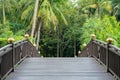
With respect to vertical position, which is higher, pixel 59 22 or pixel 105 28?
pixel 59 22

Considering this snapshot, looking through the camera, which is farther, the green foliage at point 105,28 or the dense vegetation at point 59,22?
the dense vegetation at point 59,22

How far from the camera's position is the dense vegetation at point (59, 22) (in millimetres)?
26759

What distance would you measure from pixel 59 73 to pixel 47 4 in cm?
2076

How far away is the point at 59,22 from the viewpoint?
33.7 metres

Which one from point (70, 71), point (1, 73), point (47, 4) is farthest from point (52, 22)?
point (1, 73)

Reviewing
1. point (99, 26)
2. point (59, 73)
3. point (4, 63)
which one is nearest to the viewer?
point (4, 63)

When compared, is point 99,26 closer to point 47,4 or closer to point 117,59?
point 47,4

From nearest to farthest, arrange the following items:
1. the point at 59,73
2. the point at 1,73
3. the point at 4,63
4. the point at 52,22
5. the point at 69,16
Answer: the point at 1,73 → the point at 4,63 → the point at 59,73 → the point at 52,22 → the point at 69,16

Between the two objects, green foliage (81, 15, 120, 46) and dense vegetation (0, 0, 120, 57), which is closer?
green foliage (81, 15, 120, 46)

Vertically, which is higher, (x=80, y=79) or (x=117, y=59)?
(x=117, y=59)

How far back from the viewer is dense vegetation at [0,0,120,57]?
26759 millimetres

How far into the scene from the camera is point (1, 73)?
6492 mm

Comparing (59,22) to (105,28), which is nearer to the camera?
(105,28)

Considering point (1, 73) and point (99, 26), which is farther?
point (99, 26)
